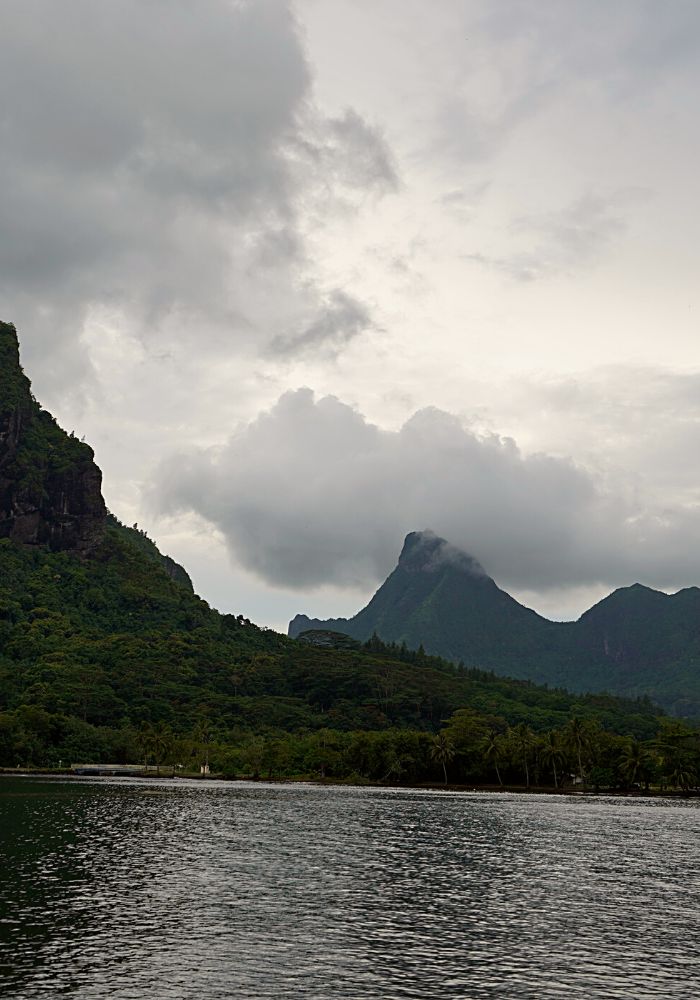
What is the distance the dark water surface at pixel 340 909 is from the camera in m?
47.6

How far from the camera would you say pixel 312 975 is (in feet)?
157

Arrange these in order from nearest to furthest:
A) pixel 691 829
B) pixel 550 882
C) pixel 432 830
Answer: pixel 550 882 → pixel 432 830 → pixel 691 829

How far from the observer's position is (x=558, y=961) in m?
53.2

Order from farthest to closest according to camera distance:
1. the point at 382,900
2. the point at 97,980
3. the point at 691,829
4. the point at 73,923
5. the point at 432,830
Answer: the point at 691,829 → the point at 432,830 → the point at 382,900 → the point at 73,923 → the point at 97,980

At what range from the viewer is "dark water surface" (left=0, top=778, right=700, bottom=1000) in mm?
47562

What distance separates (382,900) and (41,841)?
4695 centimetres

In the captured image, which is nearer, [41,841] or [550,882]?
[550,882]

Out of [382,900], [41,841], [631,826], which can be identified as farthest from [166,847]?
[631,826]

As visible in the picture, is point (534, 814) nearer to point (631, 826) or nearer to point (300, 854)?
point (631, 826)

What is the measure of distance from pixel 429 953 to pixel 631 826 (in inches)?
3746

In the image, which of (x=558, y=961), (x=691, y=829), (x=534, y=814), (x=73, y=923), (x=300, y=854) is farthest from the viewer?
(x=534, y=814)

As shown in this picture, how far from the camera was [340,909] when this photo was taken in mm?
66438

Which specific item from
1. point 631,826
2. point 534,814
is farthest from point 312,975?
point 534,814

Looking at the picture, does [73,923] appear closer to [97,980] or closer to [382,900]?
[97,980]
